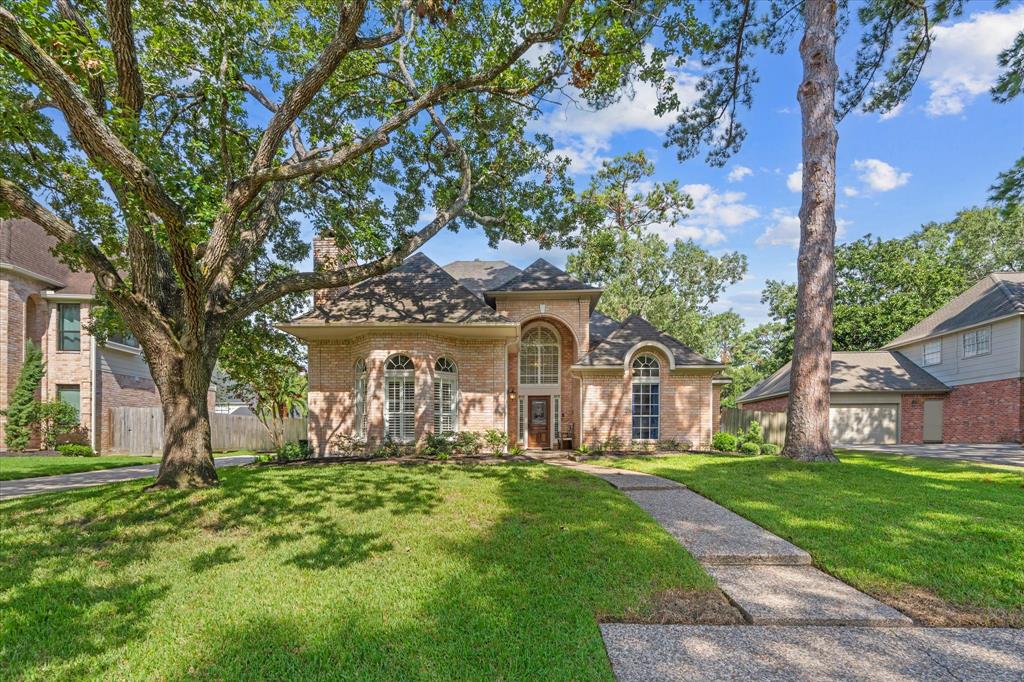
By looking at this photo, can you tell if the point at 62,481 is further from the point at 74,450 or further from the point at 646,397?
the point at 646,397

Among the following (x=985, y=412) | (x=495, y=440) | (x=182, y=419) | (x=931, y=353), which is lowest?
(x=495, y=440)

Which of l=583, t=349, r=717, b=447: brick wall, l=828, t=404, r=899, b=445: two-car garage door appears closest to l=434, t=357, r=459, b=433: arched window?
l=583, t=349, r=717, b=447: brick wall

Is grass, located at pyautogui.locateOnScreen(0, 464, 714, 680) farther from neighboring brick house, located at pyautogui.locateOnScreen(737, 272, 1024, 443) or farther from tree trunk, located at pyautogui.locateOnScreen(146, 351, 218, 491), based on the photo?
neighboring brick house, located at pyautogui.locateOnScreen(737, 272, 1024, 443)

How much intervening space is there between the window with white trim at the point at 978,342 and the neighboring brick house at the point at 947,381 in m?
0.04

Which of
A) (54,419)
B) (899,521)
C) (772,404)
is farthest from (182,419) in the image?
(772,404)

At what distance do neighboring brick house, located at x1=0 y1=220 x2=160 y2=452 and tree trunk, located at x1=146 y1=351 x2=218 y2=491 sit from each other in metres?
11.7

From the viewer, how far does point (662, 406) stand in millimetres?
15039

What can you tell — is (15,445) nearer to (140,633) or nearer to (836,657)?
(140,633)

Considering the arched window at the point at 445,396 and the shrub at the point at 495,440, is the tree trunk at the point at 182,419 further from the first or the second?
the shrub at the point at 495,440

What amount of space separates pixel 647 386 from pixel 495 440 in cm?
553

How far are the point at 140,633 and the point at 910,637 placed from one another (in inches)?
214

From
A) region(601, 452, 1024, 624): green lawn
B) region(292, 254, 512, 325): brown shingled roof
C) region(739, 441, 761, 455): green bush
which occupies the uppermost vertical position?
region(292, 254, 512, 325): brown shingled roof

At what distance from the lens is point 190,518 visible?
19.6ft

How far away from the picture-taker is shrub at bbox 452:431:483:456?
43.0 ft
